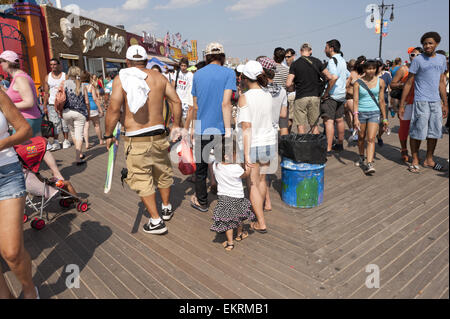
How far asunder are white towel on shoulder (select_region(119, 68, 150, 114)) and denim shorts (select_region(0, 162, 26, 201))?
1294 millimetres

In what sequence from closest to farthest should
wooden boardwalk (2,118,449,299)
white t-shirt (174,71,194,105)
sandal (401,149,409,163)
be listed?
wooden boardwalk (2,118,449,299)
sandal (401,149,409,163)
white t-shirt (174,71,194,105)

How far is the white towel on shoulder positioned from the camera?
3.21 meters

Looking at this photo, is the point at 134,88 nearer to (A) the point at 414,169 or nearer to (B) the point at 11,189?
(B) the point at 11,189

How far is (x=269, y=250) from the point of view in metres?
3.28

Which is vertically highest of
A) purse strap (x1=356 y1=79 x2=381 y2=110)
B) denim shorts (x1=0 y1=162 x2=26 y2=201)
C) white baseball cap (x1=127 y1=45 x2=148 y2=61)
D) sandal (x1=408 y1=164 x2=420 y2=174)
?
white baseball cap (x1=127 y1=45 x2=148 y2=61)

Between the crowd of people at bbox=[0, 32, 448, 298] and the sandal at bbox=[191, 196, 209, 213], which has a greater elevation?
the crowd of people at bbox=[0, 32, 448, 298]

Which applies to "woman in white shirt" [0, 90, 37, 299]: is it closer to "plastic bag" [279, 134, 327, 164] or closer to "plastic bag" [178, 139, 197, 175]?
"plastic bag" [178, 139, 197, 175]

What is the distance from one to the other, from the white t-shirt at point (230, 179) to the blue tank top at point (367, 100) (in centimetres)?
346

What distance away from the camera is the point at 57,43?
17.5 m

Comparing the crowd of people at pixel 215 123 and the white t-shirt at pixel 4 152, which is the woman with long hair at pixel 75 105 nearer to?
the crowd of people at pixel 215 123

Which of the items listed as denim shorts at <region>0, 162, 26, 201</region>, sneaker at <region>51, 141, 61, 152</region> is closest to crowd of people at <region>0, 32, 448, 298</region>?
denim shorts at <region>0, 162, 26, 201</region>

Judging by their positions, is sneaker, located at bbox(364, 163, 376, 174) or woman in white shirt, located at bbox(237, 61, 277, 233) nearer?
woman in white shirt, located at bbox(237, 61, 277, 233)
